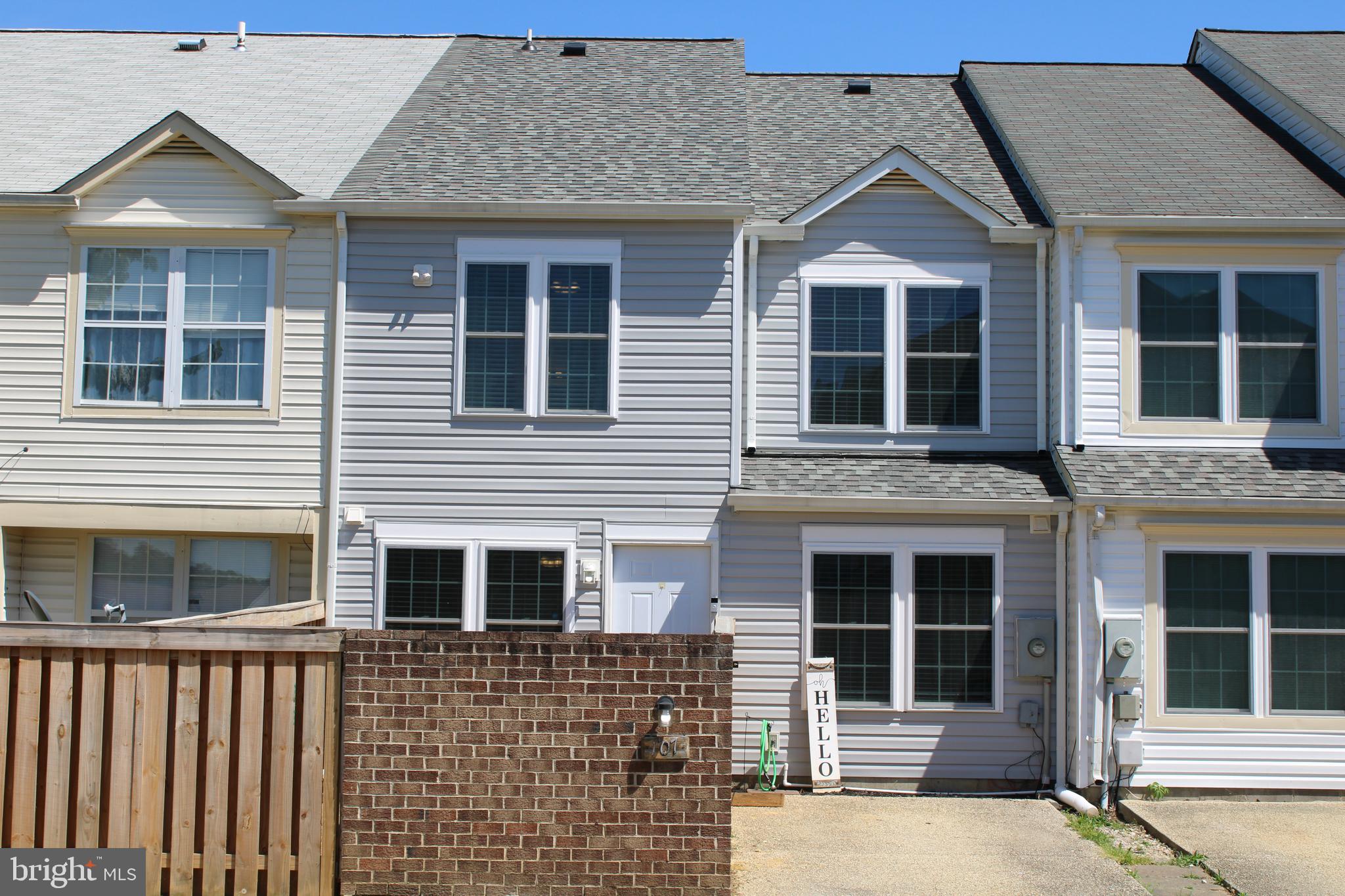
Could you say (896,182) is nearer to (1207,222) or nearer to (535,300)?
(1207,222)

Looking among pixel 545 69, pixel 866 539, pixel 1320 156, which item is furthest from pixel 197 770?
pixel 1320 156

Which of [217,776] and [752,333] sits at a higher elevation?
[752,333]

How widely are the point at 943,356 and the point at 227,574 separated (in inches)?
288

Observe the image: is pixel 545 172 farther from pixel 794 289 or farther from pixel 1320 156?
pixel 1320 156

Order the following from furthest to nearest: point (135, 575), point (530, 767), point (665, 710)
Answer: point (135, 575)
point (530, 767)
point (665, 710)

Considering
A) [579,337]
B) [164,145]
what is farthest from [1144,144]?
[164,145]

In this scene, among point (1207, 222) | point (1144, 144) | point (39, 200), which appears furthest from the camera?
point (1144, 144)

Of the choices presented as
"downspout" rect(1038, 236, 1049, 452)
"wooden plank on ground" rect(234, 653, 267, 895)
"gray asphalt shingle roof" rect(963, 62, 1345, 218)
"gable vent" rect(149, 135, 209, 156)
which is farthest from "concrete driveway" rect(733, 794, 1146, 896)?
"gable vent" rect(149, 135, 209, 156)

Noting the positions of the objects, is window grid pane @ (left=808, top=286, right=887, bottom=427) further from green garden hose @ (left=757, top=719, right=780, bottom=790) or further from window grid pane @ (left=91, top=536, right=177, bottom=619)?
window grid pane @ (left=91, top=536, right=177, bottom=619)

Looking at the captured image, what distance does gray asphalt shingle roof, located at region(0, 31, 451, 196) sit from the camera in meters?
11.7

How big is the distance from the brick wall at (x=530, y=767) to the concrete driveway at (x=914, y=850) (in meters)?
0.86

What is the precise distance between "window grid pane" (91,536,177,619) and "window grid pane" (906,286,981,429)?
739cm

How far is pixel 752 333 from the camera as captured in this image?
11.1 metres

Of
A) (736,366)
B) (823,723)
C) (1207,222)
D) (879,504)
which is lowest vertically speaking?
(823,723)
